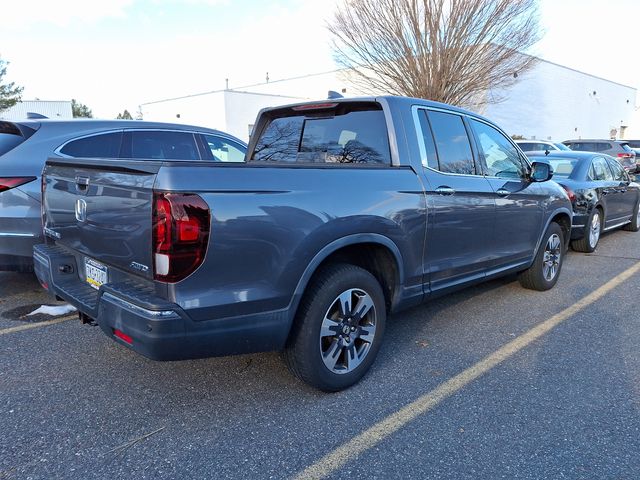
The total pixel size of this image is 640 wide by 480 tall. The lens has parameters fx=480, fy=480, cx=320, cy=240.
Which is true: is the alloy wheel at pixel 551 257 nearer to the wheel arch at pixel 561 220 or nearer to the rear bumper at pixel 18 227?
the wheel arch at pixel 561 220

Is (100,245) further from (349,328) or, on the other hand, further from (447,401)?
(447,401)

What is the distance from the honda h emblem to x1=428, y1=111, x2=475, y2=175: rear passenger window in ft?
8.07

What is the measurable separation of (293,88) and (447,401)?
41364mm

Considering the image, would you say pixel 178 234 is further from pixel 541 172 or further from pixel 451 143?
pixel 541 172

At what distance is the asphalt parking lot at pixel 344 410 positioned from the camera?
7.93 ft

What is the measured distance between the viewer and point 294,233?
260cm

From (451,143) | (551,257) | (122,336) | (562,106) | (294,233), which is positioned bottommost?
(551,257)

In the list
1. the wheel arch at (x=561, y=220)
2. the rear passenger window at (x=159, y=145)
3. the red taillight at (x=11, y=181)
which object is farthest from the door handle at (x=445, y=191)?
the red taillight at (x=11, y=181)

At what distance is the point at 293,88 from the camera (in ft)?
137

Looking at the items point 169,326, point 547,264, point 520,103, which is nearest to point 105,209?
point 169,326

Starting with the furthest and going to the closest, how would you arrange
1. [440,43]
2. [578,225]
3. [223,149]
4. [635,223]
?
[440,43] < [635,223] < [578,225] < [223,149]

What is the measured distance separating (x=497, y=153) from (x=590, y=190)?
359 cm

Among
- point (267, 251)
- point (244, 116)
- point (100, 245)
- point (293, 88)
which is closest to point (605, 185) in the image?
point (267, 251)

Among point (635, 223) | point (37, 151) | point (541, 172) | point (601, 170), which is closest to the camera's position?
point (37, 151)
